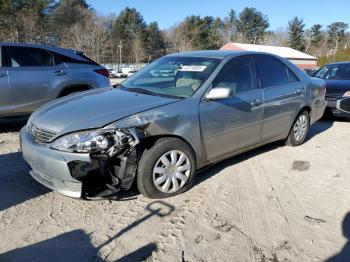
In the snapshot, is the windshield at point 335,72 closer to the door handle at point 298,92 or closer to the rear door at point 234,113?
the door handle at point 298,92

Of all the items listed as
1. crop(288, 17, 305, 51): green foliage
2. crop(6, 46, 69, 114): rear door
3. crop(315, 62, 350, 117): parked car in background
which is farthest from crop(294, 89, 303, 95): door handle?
crop(288, 17, 305, 51): green foliage

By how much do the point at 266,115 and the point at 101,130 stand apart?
2554mm

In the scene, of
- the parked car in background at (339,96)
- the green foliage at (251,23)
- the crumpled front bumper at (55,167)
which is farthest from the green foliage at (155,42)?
the crumpled front bumper at (55,167)

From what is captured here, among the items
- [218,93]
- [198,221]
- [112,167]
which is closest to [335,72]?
[218,93]

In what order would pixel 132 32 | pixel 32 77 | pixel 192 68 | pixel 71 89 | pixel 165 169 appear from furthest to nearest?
pixel 132 32 → pixel 71 89 → pixel 32 77 → pixel 192 68 → pixel 165 169

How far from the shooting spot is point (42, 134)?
362 cm

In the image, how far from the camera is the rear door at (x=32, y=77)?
248 inches

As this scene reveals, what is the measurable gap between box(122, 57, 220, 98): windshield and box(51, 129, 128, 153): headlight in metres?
1.05

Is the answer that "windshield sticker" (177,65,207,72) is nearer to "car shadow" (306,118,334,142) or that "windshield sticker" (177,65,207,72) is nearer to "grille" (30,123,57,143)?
"grille" (30,123,57,143)

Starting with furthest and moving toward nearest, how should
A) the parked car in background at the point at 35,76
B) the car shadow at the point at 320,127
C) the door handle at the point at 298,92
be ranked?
the car shadow at the point at 320,127, the parked car in background at the point at 35,76, the door handle at the point at 298,92

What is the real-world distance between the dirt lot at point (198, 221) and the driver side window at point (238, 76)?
44.4 inches

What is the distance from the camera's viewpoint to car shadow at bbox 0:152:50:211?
149 inches

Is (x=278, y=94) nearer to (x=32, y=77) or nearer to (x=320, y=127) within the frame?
(x=320, y=127)

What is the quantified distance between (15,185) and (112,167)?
1424 mm
